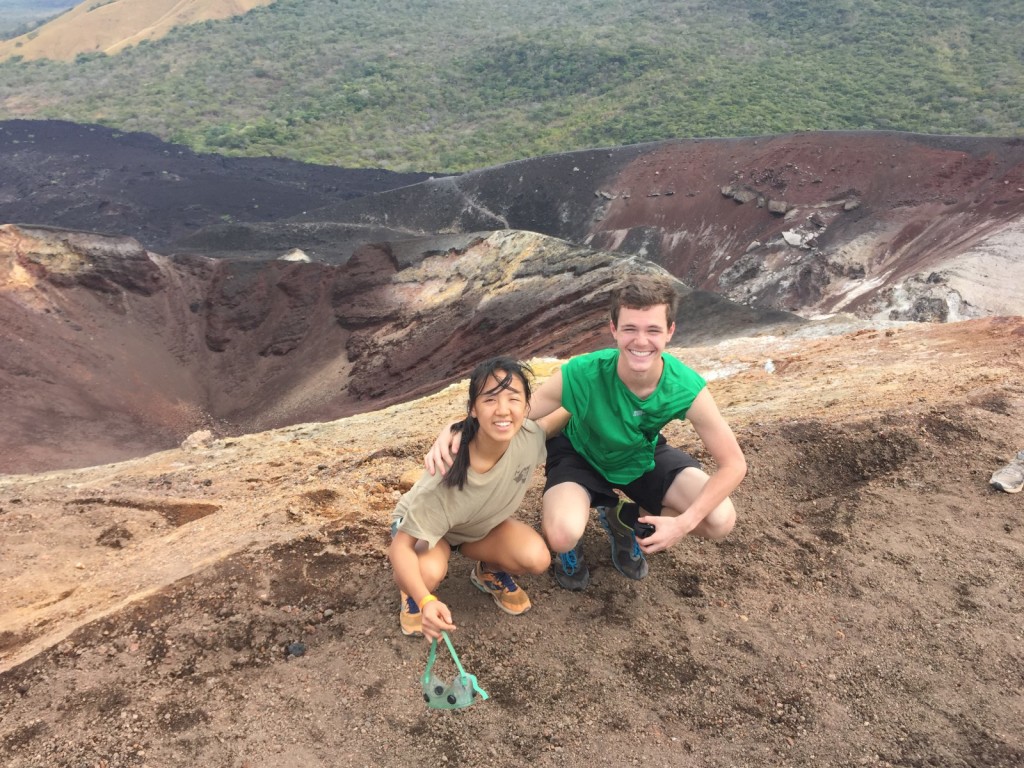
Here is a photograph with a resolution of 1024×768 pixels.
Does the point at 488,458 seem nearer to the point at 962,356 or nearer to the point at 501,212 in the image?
the point at 962,356

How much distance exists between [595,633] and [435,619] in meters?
1.13

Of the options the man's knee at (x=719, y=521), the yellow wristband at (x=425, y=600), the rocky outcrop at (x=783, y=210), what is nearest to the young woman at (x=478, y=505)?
the yellow wristband at (x=425, y=600)

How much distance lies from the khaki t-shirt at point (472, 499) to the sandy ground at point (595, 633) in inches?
25.5

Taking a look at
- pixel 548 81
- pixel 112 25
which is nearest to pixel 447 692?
pixel 548 81

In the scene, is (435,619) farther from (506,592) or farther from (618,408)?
(618,408)

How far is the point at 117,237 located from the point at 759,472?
19.0 m

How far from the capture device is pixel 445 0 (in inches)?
2936

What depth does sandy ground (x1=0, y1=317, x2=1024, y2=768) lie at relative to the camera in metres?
2.78

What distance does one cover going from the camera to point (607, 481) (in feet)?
11.9

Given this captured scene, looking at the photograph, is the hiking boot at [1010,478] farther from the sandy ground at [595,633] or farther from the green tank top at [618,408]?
the green tank top at [618,408]

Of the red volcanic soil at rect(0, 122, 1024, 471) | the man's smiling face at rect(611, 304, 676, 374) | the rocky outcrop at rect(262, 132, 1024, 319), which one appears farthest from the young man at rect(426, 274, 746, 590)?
the rocky outcrop at rect(262, 132, 1024, 319)

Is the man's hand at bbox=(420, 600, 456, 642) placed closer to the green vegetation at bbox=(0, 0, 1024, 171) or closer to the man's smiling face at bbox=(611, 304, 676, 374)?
the man's smiling face at bbox=(611, 304, 676, 374)

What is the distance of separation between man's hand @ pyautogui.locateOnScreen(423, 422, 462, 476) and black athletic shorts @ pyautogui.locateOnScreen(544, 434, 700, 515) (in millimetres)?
861

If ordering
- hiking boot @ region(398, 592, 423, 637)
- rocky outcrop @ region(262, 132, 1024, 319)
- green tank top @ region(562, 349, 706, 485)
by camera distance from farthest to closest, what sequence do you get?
1. rocky outcrop @ region(262, 132, 1024, 319)
2. hiking boot @ region(398, 592, 423, 637)
3. green tank top @ region(562, 349, 706, 485)
